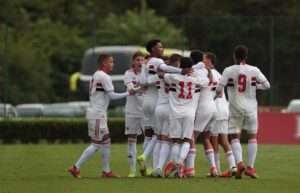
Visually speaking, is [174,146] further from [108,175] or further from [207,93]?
[108,175]

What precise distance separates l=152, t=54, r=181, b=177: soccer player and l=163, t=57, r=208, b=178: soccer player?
0.19 m

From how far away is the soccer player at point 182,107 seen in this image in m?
22.6

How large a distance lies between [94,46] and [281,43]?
10.3m

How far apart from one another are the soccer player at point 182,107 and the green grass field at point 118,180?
23.5 inches

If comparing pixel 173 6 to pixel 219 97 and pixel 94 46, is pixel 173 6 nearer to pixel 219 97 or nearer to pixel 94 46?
pixel 94 46

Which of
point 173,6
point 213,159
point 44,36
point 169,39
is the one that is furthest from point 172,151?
point 173,6

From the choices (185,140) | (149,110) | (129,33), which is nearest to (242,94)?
(185,140)

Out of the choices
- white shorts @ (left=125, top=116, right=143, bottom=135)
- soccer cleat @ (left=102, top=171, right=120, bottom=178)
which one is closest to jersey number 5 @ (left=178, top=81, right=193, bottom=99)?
white shorts @ (left=125, top=116, right=143, bottom=135)

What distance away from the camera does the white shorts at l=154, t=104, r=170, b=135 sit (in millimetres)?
22922

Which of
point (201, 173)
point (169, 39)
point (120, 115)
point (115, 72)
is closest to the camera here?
point (201, 173)

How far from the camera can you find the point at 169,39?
6372cm

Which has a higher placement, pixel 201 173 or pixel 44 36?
pixel 44 36

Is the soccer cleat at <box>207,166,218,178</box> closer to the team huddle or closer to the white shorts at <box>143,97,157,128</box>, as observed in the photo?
the team huddle

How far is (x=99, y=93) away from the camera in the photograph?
76.6ft
